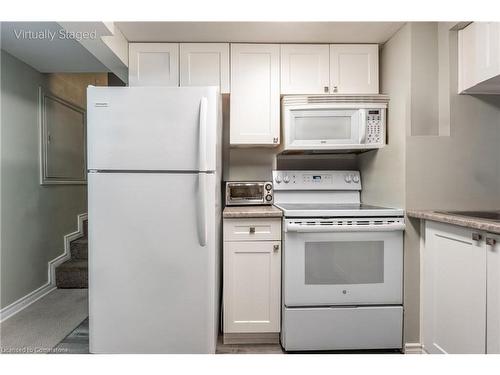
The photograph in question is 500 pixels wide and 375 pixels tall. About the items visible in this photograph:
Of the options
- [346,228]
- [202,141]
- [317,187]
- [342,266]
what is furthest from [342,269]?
[202,141]

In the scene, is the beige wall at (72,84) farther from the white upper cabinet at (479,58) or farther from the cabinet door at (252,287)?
the white upper cabinet at (479,58)

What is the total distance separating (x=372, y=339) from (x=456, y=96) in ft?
5.25

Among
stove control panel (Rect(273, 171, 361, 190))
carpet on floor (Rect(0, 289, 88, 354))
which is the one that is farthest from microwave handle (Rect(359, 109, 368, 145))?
carpet on floor (Rect(0, 289, 88, 354))

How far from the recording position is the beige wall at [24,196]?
7.36 ft

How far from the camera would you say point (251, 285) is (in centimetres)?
191

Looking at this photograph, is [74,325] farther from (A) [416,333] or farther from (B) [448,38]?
(B) [448,38]

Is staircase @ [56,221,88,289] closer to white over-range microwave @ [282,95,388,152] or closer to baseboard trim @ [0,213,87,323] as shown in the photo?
baseboard trim @ [0,213,87,323]

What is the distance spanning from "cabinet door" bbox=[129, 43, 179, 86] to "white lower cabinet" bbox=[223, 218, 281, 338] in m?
1.23

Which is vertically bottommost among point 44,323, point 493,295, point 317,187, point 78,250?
point 44,323

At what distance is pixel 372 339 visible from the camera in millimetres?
1829

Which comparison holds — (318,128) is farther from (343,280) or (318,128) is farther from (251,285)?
(251,285)

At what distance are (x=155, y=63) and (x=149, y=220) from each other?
1.20 m

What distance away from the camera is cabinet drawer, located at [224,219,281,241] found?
191 centimetres
